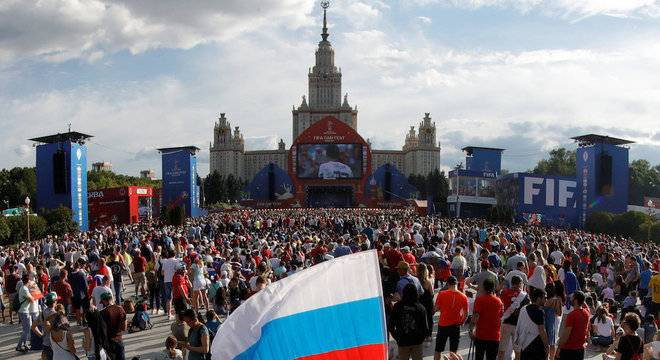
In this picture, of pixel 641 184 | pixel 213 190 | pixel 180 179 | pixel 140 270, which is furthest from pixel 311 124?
pixel 140 270

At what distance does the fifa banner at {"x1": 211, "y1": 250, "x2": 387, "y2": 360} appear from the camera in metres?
3.52

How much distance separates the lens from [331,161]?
2862 inches

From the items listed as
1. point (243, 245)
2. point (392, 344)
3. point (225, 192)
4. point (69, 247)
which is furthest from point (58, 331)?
point (225, 192)

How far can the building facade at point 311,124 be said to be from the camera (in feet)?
497

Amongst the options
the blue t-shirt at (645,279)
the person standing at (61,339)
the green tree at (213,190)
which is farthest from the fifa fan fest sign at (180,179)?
the green tree at (213,190)

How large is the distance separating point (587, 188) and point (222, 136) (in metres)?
123

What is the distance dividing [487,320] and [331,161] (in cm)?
6560

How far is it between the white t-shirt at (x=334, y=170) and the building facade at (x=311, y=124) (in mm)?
76969

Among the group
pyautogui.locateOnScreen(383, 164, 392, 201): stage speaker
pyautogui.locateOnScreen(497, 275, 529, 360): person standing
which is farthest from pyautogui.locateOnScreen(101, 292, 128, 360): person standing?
pyautogui.locateOnScreen(383, 164, 392, 201): stage speaker

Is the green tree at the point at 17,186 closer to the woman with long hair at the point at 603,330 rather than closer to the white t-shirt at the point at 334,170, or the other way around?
the white t-shirt at the point at 334,170

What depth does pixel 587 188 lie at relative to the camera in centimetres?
4025

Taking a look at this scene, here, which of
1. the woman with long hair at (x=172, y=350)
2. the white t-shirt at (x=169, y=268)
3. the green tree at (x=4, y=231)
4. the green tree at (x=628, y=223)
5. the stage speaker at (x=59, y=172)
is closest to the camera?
the woman with long hair at (x=172, y=350)

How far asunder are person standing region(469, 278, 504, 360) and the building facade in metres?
141

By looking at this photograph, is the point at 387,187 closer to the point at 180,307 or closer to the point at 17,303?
the point at 17,303
